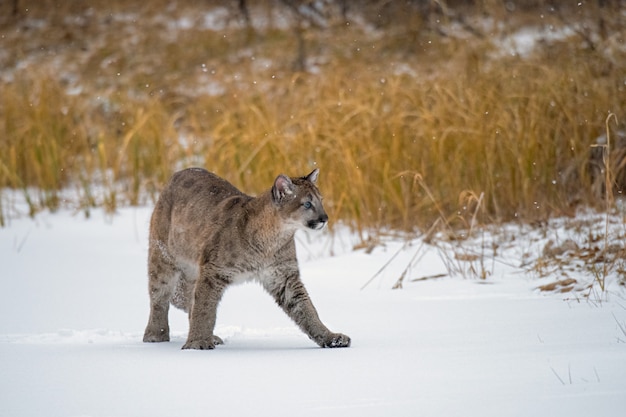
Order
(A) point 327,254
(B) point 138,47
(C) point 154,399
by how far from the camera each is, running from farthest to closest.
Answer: (B) point 138,47 < (A) point 327,254 < (C) point 154,399

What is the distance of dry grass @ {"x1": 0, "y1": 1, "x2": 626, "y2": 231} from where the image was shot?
828cm

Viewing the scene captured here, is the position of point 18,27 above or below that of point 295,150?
above

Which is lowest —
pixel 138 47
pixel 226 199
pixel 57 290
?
pixel 57 290

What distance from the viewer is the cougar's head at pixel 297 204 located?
5.18 m

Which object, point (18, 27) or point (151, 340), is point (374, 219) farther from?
point (18, 27)

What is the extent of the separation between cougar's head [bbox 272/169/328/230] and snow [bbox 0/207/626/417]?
0.68 metres

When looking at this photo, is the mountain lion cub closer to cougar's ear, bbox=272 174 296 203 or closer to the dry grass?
cougar's ear, bbox=272 174 296 203

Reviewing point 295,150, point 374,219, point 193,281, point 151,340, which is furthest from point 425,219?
point 151,340

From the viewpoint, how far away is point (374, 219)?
28.4ft

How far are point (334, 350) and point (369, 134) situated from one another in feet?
13.4

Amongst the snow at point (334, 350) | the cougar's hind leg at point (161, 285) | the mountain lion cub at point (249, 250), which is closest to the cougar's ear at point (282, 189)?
the mountain lion cub at point (249, 250)

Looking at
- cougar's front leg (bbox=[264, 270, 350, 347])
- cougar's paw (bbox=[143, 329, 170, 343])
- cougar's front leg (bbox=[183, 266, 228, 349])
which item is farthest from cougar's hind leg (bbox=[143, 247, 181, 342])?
cougar's front leg (bbox=[264, 270, 350, 347])

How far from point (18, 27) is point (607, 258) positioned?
1599cm

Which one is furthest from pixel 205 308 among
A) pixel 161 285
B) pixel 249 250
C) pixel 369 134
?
pixel 369 134
